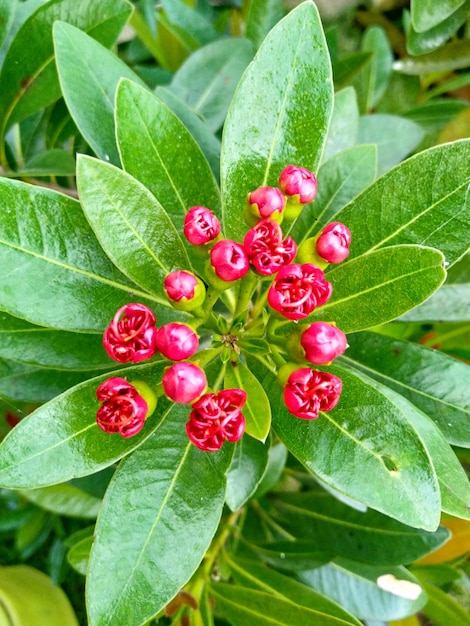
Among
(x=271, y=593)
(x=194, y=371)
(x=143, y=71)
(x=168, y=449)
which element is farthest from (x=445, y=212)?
(x=143, y=71)

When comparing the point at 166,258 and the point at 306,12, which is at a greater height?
the point at 306,12

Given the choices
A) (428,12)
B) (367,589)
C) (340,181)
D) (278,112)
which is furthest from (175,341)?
(367,589)

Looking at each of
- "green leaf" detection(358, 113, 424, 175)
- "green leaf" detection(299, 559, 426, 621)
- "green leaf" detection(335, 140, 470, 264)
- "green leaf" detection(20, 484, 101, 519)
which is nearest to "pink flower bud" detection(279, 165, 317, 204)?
"green leaf" detection(335, 140, 470, 264)

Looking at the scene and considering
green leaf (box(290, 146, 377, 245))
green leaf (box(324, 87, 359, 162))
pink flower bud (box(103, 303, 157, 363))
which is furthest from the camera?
green leaf (box(324, 87, 359, 162))

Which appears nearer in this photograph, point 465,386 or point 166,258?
→ point 166,258

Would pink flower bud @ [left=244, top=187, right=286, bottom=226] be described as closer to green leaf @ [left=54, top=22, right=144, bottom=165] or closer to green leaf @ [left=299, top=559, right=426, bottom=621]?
green leaf @ [left=54, top=22, right=144, bottom=165]

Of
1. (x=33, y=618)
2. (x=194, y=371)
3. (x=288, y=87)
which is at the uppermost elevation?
(x=288, y=87)

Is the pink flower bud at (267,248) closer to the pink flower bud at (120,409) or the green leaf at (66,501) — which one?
the pink flower bud at (120,409)

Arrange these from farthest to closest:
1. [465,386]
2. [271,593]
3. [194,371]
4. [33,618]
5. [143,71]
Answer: [143,71], [33,618], [271,593], [465,386], [194,371]

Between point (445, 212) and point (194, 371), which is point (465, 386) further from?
point (194, 371)
